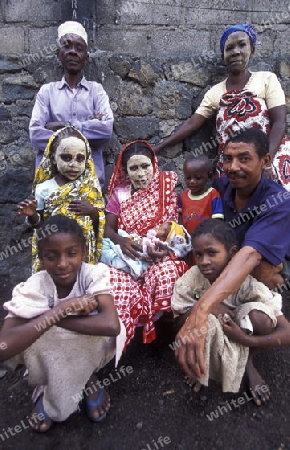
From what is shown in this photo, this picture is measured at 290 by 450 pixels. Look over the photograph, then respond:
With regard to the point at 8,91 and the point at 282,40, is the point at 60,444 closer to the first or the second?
the point at 8,91

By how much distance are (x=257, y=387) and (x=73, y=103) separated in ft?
8.66

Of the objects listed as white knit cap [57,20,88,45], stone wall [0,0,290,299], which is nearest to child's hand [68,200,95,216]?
stone wall [0,0,290,299]

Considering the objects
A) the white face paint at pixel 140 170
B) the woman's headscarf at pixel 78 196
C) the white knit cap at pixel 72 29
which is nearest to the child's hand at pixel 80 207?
the woman's headscarf at pixel 78 196

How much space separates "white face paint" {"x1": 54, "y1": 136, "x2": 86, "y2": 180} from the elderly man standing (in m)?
0.55

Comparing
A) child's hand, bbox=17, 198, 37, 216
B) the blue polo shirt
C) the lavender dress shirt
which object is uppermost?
the lavender dress shirt

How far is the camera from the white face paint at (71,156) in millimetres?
2549

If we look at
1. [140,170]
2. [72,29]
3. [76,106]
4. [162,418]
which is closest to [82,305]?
[162,418]

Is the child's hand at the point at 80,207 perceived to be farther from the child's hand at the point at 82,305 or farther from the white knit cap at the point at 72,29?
the white knit cap at the point at 72,29

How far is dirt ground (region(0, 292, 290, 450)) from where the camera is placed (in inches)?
73.4

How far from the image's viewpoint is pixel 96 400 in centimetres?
203

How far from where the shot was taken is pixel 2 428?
1958mm

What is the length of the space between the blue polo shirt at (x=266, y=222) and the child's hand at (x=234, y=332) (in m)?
0.43

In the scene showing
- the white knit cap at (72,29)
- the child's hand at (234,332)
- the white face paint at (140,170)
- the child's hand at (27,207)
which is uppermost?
the white knit cap at (72,29)

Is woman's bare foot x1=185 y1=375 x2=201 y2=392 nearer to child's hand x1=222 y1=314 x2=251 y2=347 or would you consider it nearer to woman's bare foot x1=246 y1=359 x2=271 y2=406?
woman's bare foot x1=246 y1=359 x2=271 y2=406
